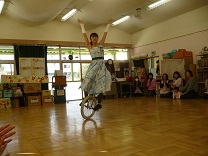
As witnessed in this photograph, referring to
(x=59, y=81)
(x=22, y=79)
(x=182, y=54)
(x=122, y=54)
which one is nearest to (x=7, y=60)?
(x=22, y=79)

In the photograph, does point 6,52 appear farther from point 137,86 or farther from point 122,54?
point 137,86

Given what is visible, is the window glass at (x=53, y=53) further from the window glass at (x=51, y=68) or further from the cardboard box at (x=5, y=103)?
the cardboard box at (x=5, y=103)

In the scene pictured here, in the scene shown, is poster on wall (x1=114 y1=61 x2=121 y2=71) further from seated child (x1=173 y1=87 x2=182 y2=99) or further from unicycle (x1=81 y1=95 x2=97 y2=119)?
unicycle (x1=81 y1=95 x2=97 y2=119)

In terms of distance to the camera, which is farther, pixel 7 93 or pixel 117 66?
pixel 117 66

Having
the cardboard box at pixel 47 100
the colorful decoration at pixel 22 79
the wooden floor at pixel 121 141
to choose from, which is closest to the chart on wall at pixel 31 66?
the colorful decoration at pixel 22 79

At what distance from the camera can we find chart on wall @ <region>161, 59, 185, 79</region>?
7.46 meters

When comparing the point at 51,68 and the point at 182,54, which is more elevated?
the point at 182,54

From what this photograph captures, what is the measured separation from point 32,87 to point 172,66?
5035 mm

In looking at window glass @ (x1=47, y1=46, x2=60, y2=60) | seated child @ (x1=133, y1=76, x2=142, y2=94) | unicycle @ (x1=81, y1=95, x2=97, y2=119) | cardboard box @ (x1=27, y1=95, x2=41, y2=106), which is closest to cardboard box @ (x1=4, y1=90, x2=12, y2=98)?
cardboard box @ (x1=27, y1=95, x2=41, y2=106)

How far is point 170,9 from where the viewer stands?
7.64 meters

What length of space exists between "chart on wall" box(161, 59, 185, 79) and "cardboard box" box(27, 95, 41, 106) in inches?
182

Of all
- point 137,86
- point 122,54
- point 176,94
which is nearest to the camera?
point 176,94

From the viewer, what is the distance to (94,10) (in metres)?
7.84

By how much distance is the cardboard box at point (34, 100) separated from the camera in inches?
302
